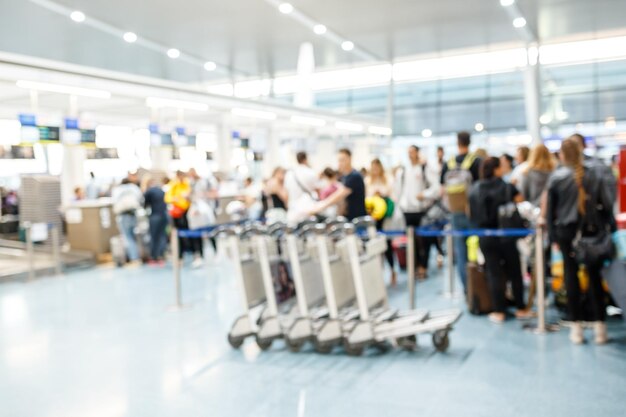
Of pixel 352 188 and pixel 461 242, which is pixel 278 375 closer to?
pixel 352 188

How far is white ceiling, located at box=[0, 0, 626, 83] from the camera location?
9636mm

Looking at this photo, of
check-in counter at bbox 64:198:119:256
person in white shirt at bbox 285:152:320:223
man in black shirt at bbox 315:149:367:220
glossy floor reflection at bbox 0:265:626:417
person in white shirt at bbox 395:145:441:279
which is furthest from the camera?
check-in counter at bbox 64:198:119:256

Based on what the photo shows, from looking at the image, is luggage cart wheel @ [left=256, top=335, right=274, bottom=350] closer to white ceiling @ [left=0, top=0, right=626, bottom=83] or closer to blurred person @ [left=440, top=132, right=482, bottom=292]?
blurred person @ [left=440, top=132, right=482, bottom=292]

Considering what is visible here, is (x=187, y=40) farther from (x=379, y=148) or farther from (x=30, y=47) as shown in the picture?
(x=379, y=148)

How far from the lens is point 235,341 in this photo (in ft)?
16.5

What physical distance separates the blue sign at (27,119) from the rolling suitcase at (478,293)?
26.4ft

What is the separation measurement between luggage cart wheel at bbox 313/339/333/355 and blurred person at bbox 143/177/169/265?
6.15 m

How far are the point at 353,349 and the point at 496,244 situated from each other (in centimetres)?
182

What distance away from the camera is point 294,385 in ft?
13.5

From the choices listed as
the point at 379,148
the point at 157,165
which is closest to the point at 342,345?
the point at 379,148

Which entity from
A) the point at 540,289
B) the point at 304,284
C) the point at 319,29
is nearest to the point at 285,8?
the point at 319,29

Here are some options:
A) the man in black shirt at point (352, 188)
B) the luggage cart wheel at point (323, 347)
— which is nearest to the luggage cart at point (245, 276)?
the luggage cart wheel at point (323, 347)

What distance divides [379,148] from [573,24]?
8.19 meters

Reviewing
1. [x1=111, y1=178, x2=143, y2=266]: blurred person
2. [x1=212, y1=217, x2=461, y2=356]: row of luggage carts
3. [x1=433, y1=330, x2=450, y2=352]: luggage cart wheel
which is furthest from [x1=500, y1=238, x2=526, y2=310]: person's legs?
[x1=111, y1=178, x2=143, y2=266]: blurred person
